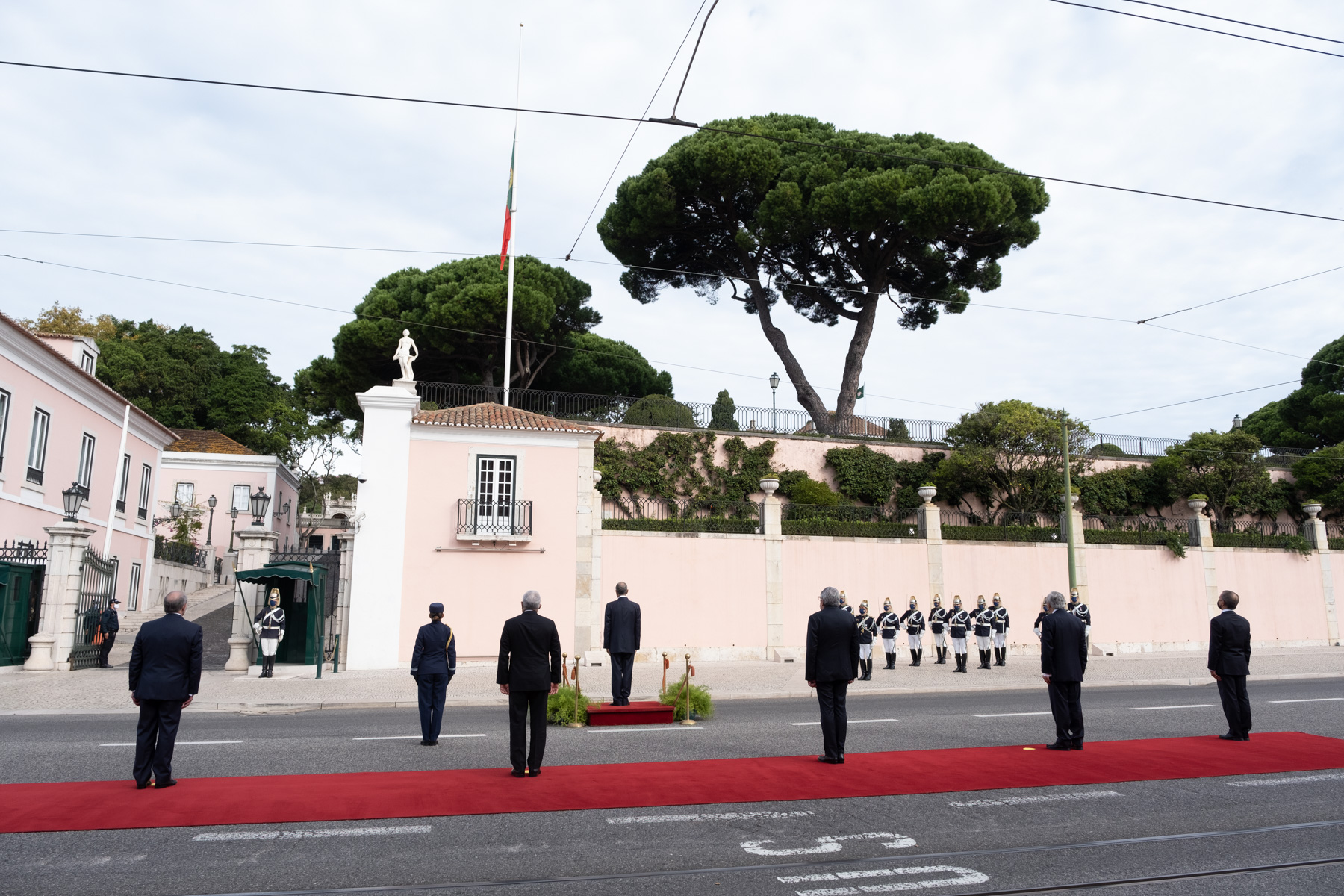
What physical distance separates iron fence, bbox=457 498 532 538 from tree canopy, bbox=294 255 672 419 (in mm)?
14397

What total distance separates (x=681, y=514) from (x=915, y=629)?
8.73 meters

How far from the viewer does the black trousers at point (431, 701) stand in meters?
9.81

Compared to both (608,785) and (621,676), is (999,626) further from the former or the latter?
(608,785)

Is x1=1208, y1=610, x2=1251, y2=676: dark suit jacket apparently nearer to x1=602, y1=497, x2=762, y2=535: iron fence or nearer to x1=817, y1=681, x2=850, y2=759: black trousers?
x1=817, y1=681, x2=850, y2=759: black trousers

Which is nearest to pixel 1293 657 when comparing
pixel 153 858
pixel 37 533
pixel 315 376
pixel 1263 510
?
pixel 1263 510

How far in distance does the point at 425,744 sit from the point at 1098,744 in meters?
7.43

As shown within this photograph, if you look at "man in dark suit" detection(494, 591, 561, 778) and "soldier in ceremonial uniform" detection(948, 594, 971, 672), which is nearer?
"man in dark suit" detection(494, 591, 561, 778)

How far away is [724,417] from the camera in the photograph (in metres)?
32.1

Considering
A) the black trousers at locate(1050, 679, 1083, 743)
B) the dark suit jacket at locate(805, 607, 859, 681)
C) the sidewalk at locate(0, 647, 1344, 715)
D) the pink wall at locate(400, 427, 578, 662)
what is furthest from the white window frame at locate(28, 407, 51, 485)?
the black trousers at locate(1050, 679, 1083, 743)

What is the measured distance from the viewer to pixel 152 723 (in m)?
7.33

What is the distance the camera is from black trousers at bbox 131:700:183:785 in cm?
724

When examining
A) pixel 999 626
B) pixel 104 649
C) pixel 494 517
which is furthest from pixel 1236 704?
pixel 104 649

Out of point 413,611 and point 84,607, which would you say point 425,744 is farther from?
point 84,607

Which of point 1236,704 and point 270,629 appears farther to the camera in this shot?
point 270,629
